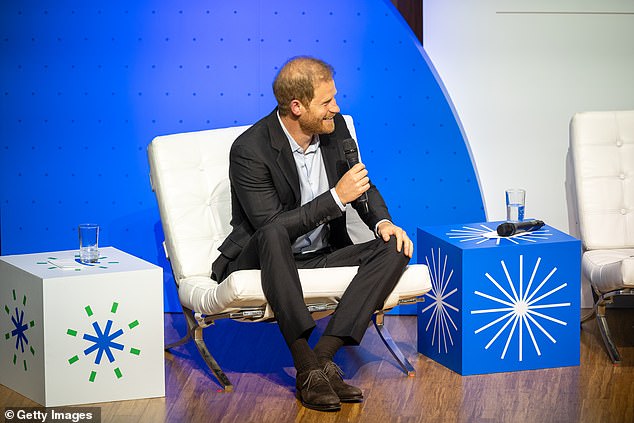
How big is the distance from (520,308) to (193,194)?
133cm

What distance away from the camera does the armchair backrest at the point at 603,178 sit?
4.39m

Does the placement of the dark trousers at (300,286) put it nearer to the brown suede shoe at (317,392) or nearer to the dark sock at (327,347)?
the dark sock at (327,347)

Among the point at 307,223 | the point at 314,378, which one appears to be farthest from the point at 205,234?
the point at 314,378

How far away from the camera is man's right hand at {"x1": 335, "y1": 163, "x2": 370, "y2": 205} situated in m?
3.58

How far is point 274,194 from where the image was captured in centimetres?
376

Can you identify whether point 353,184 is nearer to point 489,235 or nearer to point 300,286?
point 300,286

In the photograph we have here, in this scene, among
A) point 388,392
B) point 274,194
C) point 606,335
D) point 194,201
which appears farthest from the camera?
point 194,201

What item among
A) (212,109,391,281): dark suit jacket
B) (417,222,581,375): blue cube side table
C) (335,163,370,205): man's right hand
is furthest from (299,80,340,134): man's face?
(417,222,581,375): blue cube side table

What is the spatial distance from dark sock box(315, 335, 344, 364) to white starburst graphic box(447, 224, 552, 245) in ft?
2.20

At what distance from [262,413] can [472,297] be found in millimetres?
887

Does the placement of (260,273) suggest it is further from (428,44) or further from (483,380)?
(428,44)

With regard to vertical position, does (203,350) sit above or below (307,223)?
below

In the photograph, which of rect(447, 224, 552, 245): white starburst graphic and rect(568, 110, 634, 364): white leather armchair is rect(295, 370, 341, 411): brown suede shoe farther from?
rect(568, 110, 634, 364): white leather armchair

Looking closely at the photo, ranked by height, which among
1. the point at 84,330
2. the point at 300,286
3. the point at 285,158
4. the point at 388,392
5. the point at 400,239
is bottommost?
the point at 388,392
